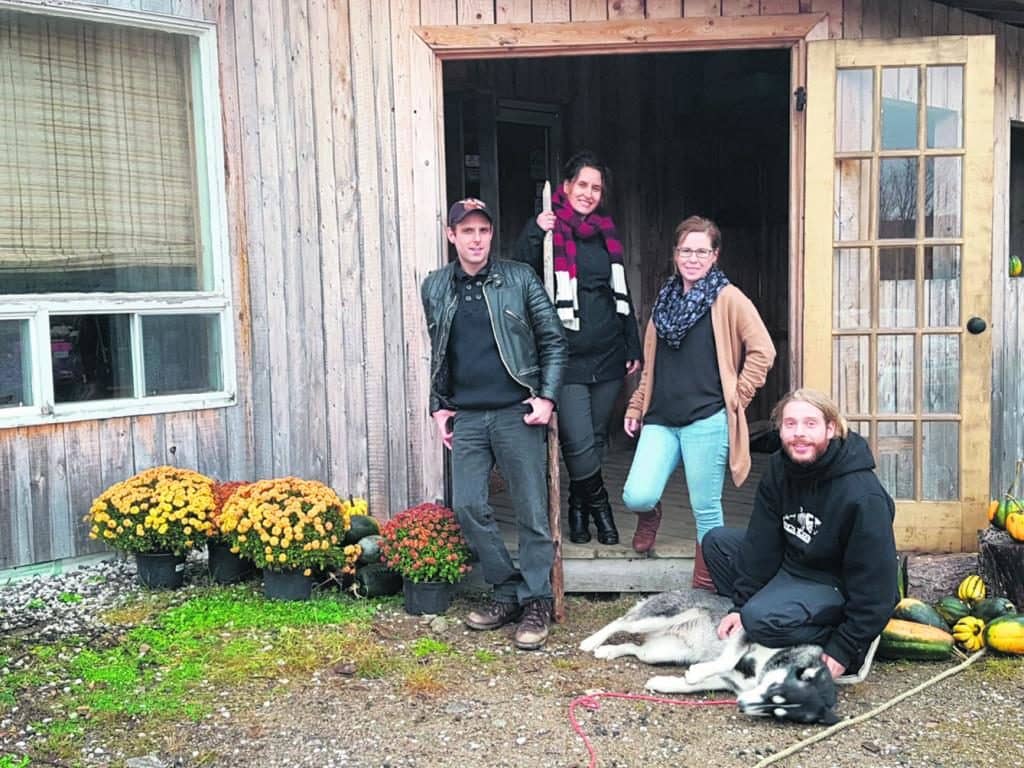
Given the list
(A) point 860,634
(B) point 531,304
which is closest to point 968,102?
(B) point 531,304

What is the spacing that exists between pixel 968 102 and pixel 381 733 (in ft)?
12.5

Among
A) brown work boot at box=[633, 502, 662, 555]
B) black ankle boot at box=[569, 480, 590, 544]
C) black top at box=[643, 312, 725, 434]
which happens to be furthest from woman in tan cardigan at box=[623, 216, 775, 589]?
black ankle boot at box=[569, 480, 590, 544]

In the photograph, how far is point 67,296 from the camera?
4.52 metres

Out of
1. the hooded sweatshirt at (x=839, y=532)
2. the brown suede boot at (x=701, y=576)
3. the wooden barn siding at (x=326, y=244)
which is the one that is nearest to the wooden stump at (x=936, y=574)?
the brown suede boot at (x=701, y=576)

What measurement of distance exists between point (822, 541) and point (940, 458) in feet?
5.35

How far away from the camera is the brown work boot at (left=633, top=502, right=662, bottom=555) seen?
175 inches

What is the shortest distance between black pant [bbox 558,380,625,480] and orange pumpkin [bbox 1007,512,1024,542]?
182 cm

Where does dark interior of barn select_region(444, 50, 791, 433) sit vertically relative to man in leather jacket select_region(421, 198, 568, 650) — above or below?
above

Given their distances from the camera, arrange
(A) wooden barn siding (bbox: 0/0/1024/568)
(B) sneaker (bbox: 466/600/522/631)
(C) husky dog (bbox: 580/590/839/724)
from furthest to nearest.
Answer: (A) wooden barn siding (bbox: 0/0/1024/568), (B) sneaker (bbox: 466/600/522/631), (C) husky dog (bbox: 580/590/839/724)

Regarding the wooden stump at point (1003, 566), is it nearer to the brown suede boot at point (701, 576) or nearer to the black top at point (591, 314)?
the brown suede boot at point (701, 576)

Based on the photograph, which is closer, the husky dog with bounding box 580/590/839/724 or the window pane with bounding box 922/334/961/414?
the husky dog with bounding box 580/590/839/724

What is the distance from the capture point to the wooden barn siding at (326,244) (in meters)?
4.78

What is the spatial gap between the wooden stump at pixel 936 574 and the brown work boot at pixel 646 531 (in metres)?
1.15

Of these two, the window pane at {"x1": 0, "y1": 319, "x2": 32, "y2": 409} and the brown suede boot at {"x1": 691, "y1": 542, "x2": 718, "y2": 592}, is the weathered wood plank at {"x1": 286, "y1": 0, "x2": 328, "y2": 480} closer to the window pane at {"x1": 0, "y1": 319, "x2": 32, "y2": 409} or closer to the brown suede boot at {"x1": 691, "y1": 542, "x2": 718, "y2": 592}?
the window pane at {"x1": 0, "y1": 319, "x2": 32, "y2": 409}
